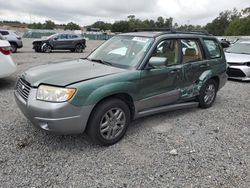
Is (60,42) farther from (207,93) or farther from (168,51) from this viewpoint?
(168,51)

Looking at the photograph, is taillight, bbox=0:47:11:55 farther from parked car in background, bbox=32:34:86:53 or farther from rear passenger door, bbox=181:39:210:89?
parked car in background, bbox=32:34:86:53

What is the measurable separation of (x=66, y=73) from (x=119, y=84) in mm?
760

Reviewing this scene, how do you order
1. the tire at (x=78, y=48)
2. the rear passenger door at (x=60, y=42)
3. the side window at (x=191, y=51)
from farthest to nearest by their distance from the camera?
the tire at (x=78, y=48) → the rear passenger door at (x=60, y=42) → the side window at (x=191, y=51)

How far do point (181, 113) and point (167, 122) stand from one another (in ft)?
2.13

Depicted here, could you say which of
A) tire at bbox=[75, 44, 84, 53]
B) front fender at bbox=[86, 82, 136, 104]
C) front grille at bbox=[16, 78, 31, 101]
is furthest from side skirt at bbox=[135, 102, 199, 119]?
tire at bbox=[75, 44, 84, 53]

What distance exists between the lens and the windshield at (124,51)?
3941mm

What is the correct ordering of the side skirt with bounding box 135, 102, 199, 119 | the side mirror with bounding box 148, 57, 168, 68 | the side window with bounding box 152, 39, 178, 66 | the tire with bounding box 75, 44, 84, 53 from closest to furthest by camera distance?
1. the side mirror with bounding box 148, 57, 168, 68
2. the side skirt with bounding box 135, 102, 199, 119
3. the side window with bounding box 152, 39, 178, 66
4. the tire with bounding box 75, 44, 84, 53

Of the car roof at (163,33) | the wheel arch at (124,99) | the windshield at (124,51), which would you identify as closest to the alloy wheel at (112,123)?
the wheel arch at (124,99)

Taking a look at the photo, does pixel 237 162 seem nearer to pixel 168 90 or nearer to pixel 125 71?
pixel 168 90

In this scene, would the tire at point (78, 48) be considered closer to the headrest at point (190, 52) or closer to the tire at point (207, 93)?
the tire at point (207, 93)

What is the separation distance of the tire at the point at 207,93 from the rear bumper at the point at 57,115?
9.25 feet

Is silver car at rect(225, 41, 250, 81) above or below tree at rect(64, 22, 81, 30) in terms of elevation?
above

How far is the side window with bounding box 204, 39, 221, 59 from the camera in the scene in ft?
17.4

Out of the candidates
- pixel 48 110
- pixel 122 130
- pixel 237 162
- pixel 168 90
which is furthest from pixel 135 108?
pixel 237 162
